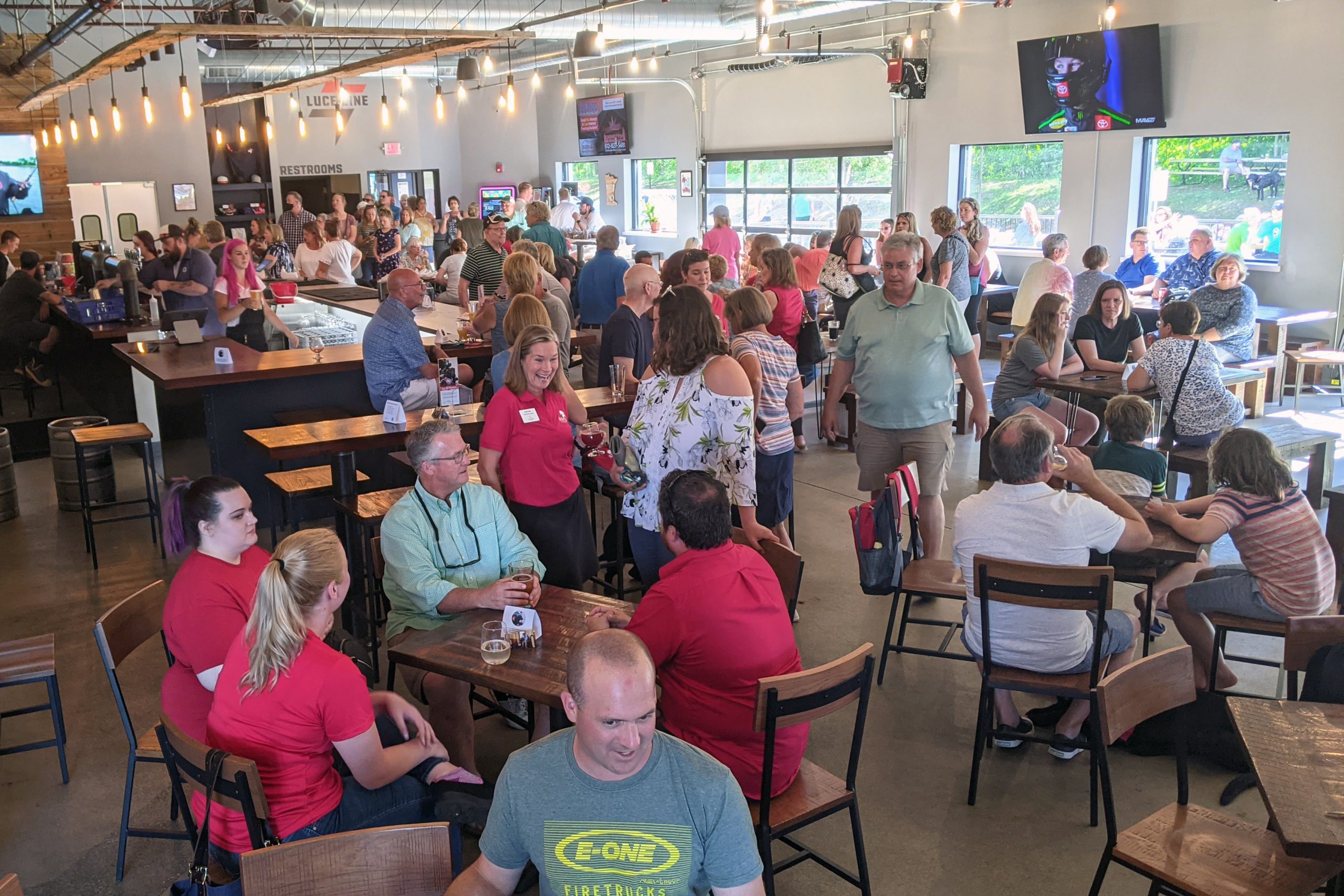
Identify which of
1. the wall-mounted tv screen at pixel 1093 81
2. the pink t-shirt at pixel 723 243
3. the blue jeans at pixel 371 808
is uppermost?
the wall-mounted tv screen at pixel 1093 81

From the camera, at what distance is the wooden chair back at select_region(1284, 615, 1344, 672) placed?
2.82 m

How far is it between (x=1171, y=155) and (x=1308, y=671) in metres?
8.22

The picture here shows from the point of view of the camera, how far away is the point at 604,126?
59.2 feet

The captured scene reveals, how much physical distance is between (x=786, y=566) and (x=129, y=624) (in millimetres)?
1889

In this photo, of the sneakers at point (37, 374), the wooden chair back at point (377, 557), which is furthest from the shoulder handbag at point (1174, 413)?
the sneakers at point (37, 374)

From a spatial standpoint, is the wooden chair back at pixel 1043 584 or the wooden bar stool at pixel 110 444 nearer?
the wooden chair back at pixel 1043 584

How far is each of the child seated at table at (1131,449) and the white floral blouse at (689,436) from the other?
1.51 m

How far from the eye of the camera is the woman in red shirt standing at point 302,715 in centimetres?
229

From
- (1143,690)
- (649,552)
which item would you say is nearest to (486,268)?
(649,552)

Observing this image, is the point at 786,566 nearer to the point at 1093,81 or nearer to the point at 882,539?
the point at 882,539

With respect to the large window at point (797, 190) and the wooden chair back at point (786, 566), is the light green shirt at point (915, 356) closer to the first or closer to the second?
the wooden chair back at point (786, 566)

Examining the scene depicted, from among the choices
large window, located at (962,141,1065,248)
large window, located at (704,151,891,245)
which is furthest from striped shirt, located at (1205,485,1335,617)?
large window, located at (704,151,891,245)

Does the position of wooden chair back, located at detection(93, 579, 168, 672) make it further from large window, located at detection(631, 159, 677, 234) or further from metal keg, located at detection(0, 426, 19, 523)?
large window, located at detection(631, 159, 677, 234)

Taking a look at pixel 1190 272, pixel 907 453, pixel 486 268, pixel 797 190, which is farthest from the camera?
pixel 797 190
